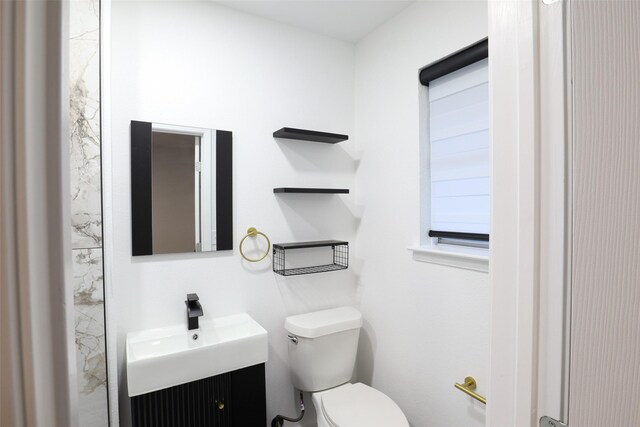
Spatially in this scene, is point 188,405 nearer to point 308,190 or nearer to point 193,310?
point 193,310

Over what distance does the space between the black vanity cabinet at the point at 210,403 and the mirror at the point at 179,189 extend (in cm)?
62

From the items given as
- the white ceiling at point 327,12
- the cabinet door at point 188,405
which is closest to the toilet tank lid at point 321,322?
the cabinet door at point 188,405

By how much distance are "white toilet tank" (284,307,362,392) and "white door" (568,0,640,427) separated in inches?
50.8

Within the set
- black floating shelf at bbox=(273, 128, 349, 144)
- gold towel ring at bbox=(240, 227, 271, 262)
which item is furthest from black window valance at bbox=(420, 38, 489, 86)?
gold towel ring at bbox=(240, 227, 271, 262)

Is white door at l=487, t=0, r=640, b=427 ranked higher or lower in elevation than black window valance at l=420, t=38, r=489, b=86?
lower

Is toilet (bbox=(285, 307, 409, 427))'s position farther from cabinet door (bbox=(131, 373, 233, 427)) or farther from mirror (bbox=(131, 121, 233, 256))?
mirror (bbox=(131, 121, 233, 256))

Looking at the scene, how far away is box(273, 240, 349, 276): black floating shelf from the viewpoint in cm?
179

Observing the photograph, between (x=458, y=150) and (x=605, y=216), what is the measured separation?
3.69ft

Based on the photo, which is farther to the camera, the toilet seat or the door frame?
the toilet seat

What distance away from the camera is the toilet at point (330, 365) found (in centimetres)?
151

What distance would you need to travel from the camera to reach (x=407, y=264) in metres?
1.70

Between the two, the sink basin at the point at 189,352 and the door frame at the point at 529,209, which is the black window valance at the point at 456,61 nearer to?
the door frame at the point at 529,209

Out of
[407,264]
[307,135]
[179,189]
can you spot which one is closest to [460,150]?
[407,264]

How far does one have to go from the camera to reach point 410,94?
168 centimetres
